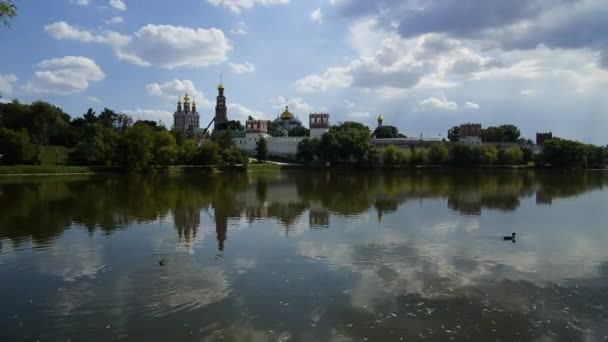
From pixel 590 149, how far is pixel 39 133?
85090 millimetres

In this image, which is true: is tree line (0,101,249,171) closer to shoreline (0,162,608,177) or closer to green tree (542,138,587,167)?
shoreline (0,162,608,177)

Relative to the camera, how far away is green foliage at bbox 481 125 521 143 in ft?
377

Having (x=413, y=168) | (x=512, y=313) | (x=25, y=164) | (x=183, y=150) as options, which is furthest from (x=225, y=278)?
(x=413, y=168)

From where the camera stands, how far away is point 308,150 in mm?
81812

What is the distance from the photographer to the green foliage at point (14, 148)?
50.3 metres

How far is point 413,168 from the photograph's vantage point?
256 feet

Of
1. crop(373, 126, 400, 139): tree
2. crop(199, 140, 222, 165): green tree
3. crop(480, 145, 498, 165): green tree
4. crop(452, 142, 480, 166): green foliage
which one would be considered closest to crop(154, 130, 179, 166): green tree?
crop(199, 140, 222, 165): green tree

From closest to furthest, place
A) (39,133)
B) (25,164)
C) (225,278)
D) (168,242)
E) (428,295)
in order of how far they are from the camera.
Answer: (428,295) < (225,278) < (168,242) < (25,164) < (39,133)

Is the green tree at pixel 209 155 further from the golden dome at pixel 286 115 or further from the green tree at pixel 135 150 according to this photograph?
the golden dome at pixel 286 115

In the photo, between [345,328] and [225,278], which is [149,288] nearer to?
[225,278]

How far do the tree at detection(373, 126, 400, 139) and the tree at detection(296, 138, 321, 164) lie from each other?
129 ft

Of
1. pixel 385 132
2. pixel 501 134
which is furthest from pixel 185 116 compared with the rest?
pixel 501 134

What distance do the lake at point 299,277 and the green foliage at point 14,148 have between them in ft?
112

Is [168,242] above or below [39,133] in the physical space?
below
